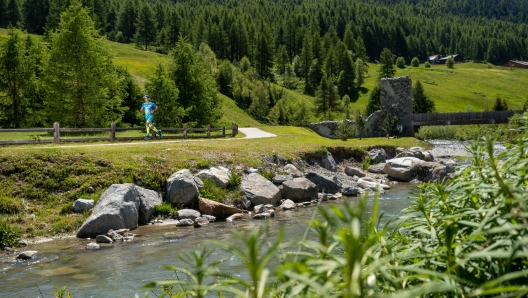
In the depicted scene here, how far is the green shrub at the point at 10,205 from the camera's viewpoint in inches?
581

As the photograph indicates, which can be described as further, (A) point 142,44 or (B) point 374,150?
(A) point 142,44

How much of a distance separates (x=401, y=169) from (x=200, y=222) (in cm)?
1617

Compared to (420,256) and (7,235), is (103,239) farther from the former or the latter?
(420,256)

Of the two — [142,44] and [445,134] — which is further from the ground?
[142,44]

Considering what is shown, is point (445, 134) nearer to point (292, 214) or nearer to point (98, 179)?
point (292, 214)

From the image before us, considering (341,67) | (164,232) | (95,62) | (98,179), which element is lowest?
(164,232)

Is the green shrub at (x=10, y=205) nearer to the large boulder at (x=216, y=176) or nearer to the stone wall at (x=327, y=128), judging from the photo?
the large boulder at (x=216, y=176)

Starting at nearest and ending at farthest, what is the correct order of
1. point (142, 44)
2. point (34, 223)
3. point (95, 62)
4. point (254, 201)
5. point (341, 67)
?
point (34, 223) → point (254, 201) → point (95, 62) → point (341, 67) → point (142, 44)

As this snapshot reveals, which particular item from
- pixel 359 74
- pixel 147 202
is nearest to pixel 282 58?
pixel 359 74

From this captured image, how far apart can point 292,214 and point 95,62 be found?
2534 cm

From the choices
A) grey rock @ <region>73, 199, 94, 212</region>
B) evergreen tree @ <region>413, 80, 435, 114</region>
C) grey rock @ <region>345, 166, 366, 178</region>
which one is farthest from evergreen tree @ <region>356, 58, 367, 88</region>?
grey rock @ <region>73, 199, 94, 212</region>

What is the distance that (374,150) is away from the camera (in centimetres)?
3344

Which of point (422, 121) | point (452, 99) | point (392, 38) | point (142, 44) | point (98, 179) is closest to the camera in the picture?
point (98, 179)

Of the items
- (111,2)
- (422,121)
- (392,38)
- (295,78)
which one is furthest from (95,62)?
(392,38)
